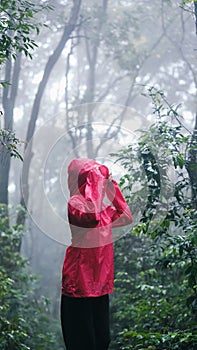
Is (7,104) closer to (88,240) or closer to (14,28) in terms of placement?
(14,28)

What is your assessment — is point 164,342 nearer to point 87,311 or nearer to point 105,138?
point 87,311

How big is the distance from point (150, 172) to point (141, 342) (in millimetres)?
1438

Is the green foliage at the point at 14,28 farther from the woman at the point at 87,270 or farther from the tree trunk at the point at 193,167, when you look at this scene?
the tree trunk at the point at 193,167

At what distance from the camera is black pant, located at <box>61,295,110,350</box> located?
3141 millimetres

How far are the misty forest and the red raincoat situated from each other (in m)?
0.25

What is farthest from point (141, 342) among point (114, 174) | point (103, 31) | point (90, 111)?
point (103, 31)

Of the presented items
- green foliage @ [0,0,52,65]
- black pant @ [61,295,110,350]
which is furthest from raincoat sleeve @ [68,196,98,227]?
green foliage @ [0,0,52,65]

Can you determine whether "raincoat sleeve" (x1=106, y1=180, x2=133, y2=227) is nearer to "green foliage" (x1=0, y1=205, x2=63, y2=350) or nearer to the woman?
the woman

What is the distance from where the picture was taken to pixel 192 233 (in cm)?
356

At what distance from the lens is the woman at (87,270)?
3.12 m

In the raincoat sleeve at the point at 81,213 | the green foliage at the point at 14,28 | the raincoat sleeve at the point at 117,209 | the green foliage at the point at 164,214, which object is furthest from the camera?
the green foliage at the point at 164,214

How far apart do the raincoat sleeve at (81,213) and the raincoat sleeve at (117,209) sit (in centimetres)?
30

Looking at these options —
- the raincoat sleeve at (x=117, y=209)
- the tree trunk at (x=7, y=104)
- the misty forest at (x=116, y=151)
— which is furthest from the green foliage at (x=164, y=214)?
the tree trunk at (x=7, y=104)

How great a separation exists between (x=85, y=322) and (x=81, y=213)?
0.71m
